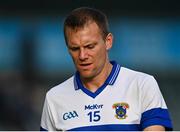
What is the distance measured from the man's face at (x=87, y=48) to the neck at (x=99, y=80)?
6 centimetres

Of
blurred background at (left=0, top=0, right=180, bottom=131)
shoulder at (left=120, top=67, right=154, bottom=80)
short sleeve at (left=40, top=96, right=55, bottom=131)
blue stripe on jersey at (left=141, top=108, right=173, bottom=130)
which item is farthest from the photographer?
blurred background at (left=0, top=0, right=180, bottom=131)

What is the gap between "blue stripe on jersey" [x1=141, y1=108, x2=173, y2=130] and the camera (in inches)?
108

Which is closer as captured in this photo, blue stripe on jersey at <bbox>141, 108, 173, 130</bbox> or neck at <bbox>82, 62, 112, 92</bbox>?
blue stripe on jersey at <bbox>141, 108, 173, 130</bbox>

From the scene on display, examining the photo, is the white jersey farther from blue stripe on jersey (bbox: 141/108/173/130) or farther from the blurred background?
the blurred background

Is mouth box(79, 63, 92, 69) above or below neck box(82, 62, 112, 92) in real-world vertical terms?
above

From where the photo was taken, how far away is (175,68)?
20.4 ft

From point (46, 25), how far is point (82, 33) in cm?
356

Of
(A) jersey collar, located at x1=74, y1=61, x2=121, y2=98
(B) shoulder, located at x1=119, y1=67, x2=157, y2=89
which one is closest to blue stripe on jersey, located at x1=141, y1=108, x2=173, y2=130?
(B) shoulder, located at x1=119, y1=67, x2=157, y2=89

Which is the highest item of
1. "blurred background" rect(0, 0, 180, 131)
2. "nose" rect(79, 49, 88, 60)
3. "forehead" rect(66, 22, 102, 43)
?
"forehead" rect(66, 22, 102, 43)

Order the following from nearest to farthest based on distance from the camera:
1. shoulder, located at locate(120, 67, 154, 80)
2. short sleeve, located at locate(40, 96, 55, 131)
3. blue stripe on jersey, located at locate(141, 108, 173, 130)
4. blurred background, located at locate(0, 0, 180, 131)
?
blue stripe on jersey, located at locate(141, 108, 173, 130) → shoulder, located at locate(120, 67, 154, 80) → short sleeve, located at locate(40, 96, 55, 131) → blurred background, located at locate(0, 0, 180, 131)

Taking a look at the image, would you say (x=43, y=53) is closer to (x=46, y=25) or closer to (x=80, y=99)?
(x=46, y=25)

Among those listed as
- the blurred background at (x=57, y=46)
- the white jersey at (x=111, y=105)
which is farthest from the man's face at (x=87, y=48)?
the blurred background at (x=57, y=46)

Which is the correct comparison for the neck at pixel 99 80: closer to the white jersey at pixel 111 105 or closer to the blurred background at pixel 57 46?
the white jersey at pixel 111 105

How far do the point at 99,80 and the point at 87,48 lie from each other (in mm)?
199
